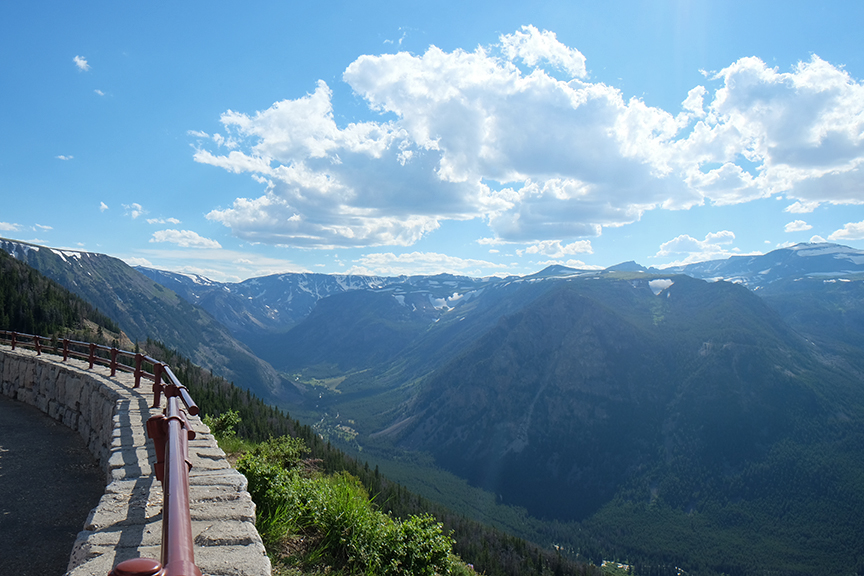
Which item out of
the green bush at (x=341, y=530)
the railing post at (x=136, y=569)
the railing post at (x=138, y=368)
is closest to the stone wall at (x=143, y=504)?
the railing post at (x=138, y=368)

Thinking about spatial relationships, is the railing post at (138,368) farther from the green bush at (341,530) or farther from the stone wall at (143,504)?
the green bush at (341,530)

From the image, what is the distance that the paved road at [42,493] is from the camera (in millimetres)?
7773

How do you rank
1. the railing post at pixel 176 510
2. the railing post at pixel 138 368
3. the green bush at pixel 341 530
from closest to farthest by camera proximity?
the railing post at pixel 176 510 < the green bush at pixel 341 530 < the railing post at pixel 138 368

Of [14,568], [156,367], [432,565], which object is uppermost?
[156,367]

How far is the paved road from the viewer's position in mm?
7773

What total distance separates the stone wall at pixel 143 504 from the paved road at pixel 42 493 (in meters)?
0.64

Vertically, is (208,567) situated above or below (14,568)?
above

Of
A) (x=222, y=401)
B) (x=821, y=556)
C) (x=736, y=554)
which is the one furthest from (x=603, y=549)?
(x=222, y=401)

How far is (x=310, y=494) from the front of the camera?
381 inches

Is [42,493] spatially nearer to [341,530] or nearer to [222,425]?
[222,425]

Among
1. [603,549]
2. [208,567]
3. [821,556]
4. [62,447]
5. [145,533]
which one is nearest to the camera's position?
[208,567]

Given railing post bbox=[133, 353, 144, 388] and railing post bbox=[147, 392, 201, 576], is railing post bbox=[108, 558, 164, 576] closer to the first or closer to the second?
railing post bbox=[147, 392, 201, 576]

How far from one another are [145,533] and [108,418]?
8.72 metres

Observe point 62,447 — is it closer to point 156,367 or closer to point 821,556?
point 156,367
